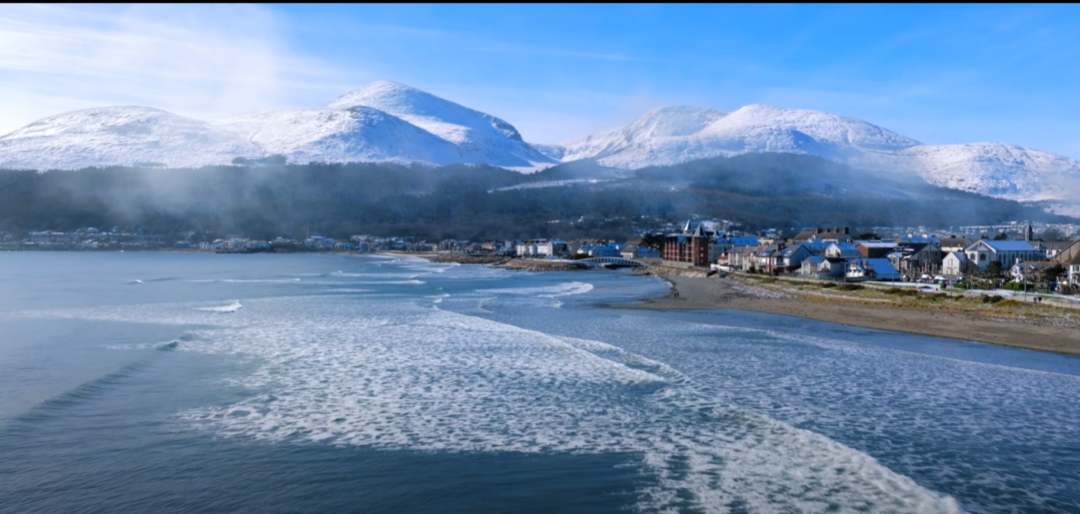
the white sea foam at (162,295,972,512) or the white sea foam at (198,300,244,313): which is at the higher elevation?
the white sea foam at (198,300,244,313)

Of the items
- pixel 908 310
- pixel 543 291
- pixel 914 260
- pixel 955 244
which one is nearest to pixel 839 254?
pixel 914 260

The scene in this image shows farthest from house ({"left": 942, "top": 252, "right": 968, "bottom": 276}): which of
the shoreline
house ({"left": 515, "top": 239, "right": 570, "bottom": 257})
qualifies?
house ({"left": 515, "top": 239, "right": 570, "bottom": 257})

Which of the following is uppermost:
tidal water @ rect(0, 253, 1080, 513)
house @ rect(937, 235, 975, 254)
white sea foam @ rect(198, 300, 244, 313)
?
house @ rect(937, 235, 975, 254)

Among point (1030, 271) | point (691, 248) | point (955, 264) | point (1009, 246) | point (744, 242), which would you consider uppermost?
point (744, 242)

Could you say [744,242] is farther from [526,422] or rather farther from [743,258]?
[526,422]

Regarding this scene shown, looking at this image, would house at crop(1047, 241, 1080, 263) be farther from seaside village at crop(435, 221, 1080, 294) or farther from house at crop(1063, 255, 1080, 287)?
house at crop(1063, 255, 1080, 287)

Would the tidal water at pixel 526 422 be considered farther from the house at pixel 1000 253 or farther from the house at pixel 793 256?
the house at pixel 793 256

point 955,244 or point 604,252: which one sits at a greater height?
point 955,244
